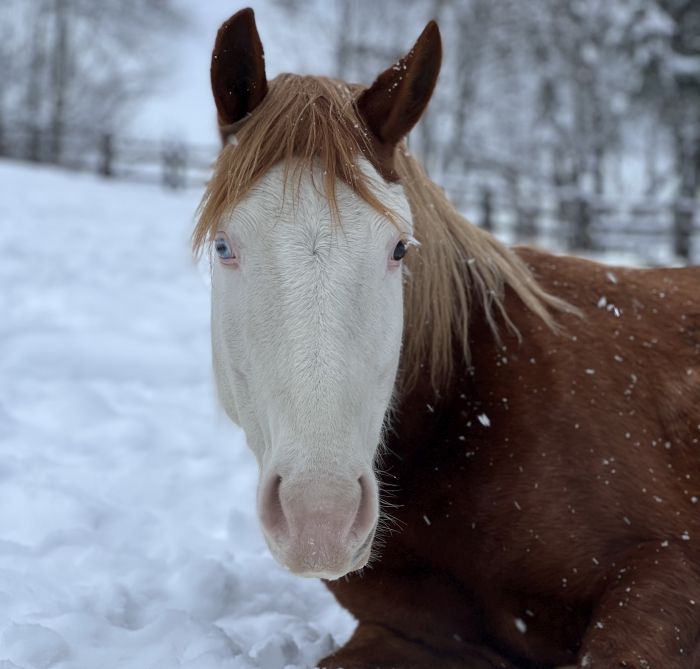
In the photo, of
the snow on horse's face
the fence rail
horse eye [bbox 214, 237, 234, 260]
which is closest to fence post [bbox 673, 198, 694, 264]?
the fence rail

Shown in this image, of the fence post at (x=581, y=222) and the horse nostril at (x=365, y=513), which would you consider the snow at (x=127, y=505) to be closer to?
the horse nostril at (x=365, y=513)

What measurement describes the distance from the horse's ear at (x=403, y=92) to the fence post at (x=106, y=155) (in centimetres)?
1918

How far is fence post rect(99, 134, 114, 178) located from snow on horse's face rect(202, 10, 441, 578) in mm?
19026

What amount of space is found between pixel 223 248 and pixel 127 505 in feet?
5.74

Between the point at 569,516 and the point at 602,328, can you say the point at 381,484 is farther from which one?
the point at 602,328

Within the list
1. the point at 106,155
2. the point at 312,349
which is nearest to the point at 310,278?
the point at 312,349

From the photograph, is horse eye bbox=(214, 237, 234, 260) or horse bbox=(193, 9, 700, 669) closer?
horse bbox=(193, 9, 700, 669)

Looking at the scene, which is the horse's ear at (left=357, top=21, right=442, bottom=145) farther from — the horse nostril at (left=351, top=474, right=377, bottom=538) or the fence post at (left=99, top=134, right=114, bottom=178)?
the fence post at (left=99, top=134, right=114, bottom=178)

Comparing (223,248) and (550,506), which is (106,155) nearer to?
(223,248)

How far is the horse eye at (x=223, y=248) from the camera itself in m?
1.87

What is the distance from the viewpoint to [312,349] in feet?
5.39

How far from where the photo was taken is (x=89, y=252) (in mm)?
8883

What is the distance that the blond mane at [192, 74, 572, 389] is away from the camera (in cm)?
187

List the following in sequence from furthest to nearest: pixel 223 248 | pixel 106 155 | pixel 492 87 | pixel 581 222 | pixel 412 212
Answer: pixel 492 87 < pixel 106 155 < pixel 581 222 < pixel 412 212 < pixel 223 248
